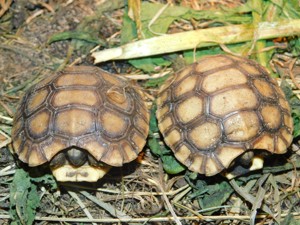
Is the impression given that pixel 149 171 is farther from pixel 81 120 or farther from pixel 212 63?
pixel 212 63

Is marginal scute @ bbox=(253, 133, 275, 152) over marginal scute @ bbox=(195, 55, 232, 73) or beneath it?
beneath

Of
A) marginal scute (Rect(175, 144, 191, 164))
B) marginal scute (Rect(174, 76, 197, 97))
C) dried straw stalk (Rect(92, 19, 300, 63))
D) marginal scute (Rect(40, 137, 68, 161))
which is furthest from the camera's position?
dried straw stalk (Rect(92, 19, 300, 63))

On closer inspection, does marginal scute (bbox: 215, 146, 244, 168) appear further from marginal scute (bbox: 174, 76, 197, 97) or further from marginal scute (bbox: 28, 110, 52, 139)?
marginal scute (bbox: 28, 110, 52, 139)

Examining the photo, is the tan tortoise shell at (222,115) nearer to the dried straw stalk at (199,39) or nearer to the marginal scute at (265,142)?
the marginal scute at (265,142)

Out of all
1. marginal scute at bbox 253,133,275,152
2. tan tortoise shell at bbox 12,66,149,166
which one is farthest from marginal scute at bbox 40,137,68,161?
marginal scute at bbox 253,133,275,152

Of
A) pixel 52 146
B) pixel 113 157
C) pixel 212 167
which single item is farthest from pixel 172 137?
pixel 52 146

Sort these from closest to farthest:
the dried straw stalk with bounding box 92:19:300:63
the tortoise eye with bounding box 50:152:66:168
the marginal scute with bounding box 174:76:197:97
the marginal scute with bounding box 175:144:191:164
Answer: the tortoise eye with bounding box 50:152:66:168 < the marginal scute with bounding box 175:144:191:164 < the marginal scute with bounding box 174:76:197:97 < the dried straw stalk with bounding box 92:19:300:63
